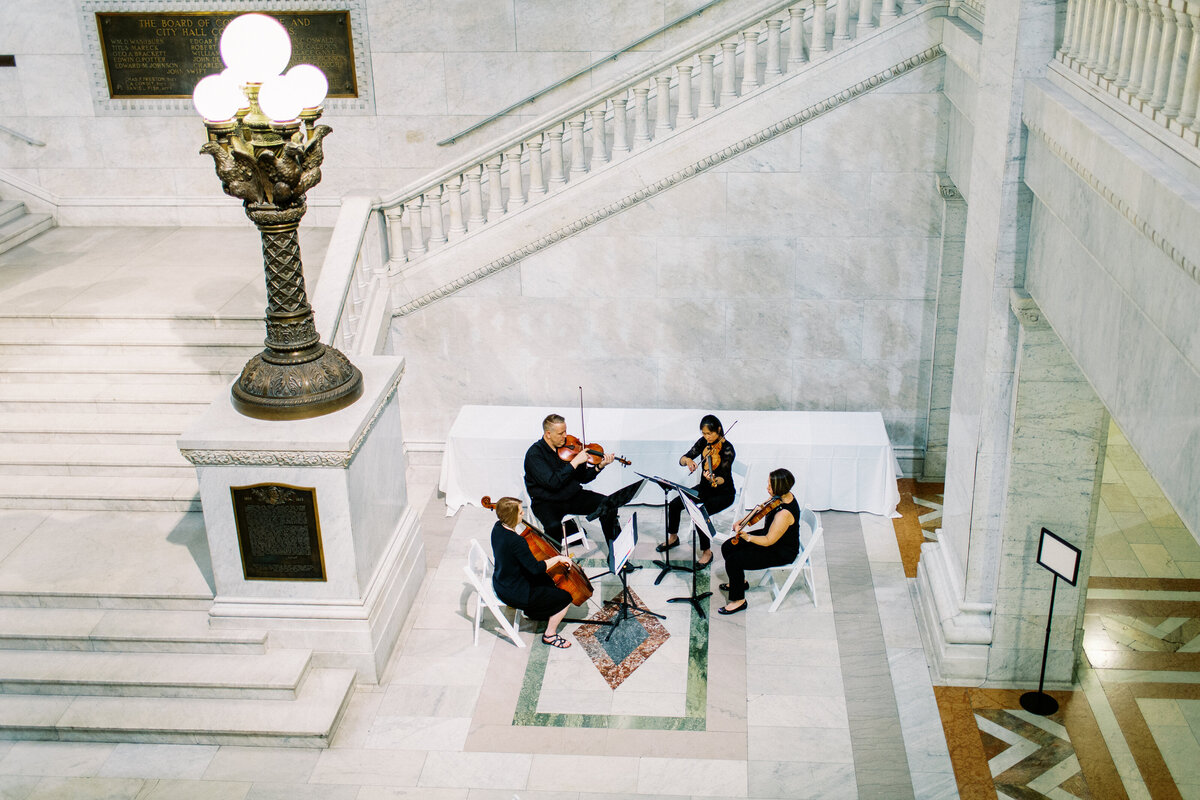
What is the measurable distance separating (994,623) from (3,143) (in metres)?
11.8

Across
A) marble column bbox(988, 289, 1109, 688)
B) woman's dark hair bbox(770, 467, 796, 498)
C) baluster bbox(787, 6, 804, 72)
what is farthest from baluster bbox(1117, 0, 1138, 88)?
baluster bbox(787, 6, 804, 72)

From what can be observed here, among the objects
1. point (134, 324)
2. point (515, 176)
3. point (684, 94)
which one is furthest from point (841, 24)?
point (134, 324)

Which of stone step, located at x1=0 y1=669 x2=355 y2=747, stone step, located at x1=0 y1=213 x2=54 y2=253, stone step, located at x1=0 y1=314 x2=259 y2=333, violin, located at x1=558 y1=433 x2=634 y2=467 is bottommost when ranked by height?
stone step, located at x1=0 y1=669 x2=355 y2=747

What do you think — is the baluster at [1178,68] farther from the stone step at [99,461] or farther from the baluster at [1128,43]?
the stone step at [99,461]

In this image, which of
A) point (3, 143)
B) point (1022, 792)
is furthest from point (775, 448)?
point (3, 143)

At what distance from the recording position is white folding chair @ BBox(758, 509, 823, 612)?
9.21 m

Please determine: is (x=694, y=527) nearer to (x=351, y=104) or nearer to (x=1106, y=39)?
(x=1106, y=39)

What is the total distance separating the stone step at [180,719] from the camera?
8.01 metres

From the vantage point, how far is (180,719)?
810 centimetres

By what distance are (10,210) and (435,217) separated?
5.42 meters

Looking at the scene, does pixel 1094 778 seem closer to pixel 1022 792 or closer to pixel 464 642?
pixel 1022 792

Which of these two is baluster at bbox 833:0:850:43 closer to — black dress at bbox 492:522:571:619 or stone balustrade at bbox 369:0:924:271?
stone balustrade at bbox 369:0:924:271

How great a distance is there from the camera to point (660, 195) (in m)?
10.9

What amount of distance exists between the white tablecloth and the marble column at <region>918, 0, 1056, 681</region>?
171cm
